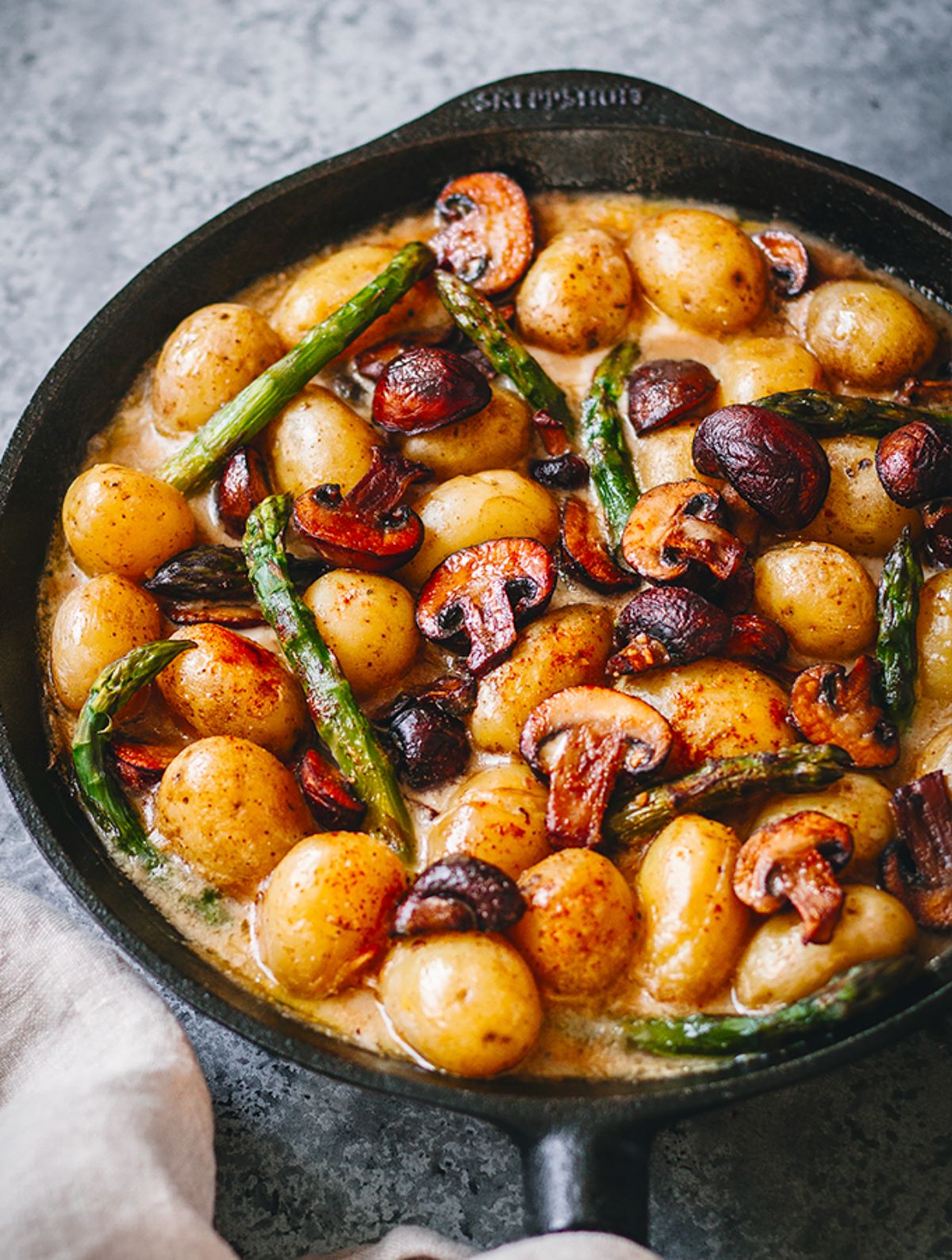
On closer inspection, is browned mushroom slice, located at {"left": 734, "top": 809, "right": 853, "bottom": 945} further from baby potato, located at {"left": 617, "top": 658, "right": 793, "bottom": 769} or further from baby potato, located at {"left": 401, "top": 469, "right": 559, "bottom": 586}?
baby potato, located at {"left": 401, "top": 469, "right": 559, "bottom": 586}

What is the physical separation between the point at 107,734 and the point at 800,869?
3.76ft

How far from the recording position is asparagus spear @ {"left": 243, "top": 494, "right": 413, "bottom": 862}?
2.14 metres

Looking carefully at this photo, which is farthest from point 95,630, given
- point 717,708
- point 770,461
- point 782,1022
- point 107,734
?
point 782,1022

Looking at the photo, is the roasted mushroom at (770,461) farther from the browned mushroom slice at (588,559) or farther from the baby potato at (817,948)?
the baby potato at (817,948)

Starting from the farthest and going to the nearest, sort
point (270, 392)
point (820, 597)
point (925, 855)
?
point (270, 392) < point (820, 597) < point (925, 855)

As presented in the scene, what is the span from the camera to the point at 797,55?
11.5ft

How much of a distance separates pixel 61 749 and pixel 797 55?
2.64m

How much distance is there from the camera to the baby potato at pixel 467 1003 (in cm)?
187

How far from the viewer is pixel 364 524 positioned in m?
2.30

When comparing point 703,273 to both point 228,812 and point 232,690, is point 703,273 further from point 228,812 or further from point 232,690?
point 228,812

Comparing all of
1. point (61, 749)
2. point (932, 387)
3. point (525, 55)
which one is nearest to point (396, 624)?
point (61, 749)

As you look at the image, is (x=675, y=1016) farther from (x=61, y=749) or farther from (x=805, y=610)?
(x=61, y=749)

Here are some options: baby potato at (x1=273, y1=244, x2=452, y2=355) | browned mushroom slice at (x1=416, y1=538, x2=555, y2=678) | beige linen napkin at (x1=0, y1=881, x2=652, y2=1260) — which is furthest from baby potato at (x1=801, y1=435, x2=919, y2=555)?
beige linen napkin at (x1=0, y1=881, x2=652, y2=1260)

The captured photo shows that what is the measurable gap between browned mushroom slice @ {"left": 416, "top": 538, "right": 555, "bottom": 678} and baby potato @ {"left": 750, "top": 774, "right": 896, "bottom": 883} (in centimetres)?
52
